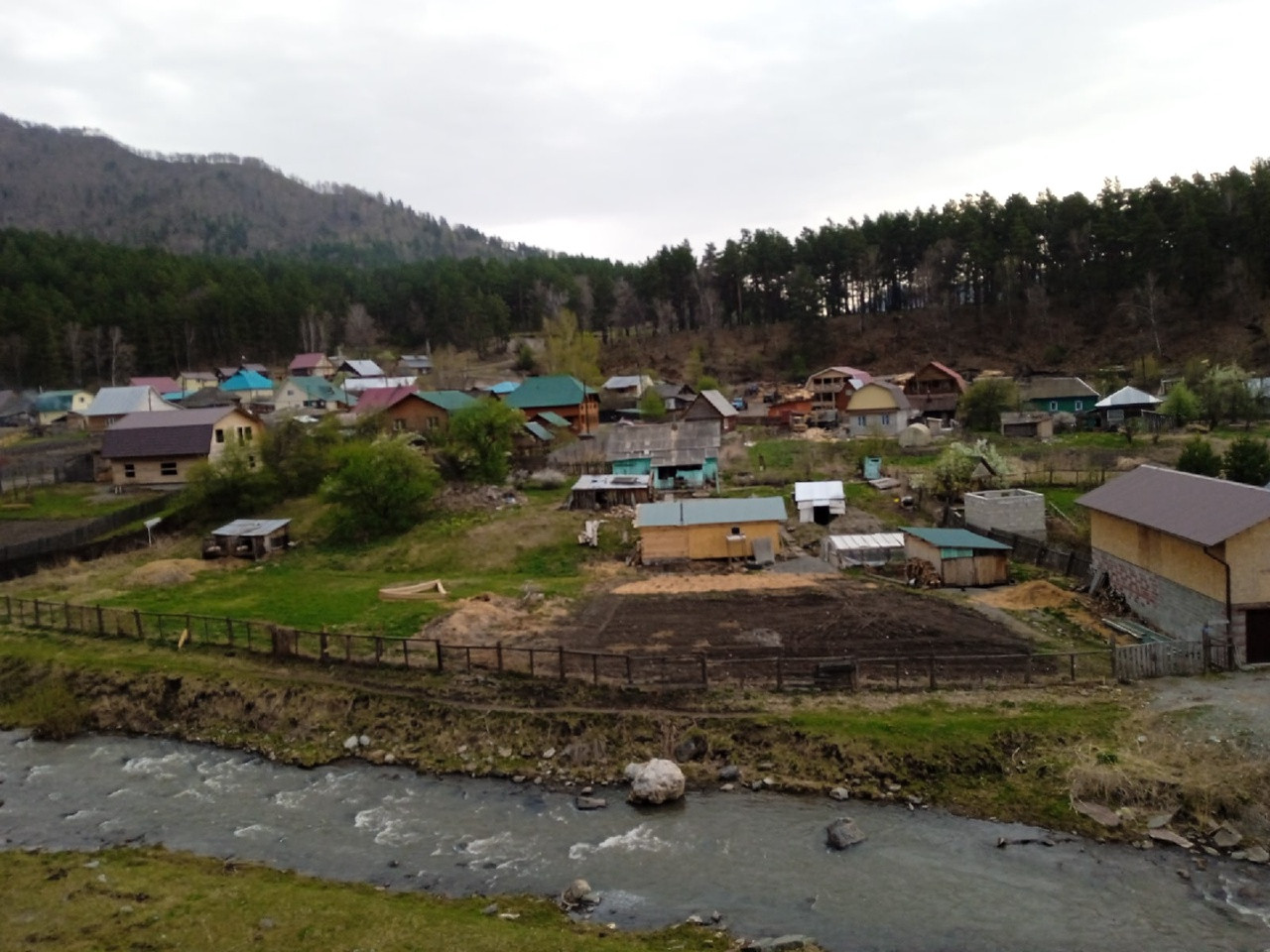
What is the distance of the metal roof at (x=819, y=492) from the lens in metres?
37.0

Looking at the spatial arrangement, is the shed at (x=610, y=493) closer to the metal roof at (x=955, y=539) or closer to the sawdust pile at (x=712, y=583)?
the sawdust pile at (x=712, y=583)

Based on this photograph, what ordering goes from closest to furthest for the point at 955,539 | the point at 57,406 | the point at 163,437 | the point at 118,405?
the point at 955,539 → the point at 163,437 → the point at 118,405 → the point at 57,406

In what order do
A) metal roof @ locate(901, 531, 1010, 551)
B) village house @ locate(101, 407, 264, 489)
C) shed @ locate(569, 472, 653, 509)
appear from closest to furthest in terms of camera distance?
1. metal roof @ locate(901, 531, 1010, 551)
2. shed @ locate(569, 472, 653, 509)
3. village house @ locate(101, 407, 264, 489)

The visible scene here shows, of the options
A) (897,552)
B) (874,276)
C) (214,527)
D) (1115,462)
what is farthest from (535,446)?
(874,276)

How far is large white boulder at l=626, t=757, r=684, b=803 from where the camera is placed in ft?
56.4

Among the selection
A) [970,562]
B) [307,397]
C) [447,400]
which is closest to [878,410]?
[447,400]

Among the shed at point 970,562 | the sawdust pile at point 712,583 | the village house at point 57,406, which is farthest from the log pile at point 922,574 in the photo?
the village house at point 57,406

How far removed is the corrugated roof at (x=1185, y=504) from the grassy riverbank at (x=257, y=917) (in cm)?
1588

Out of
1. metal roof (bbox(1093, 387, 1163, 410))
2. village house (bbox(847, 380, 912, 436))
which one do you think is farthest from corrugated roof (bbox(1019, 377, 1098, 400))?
village house (bbox(847, 380, 912, 436))

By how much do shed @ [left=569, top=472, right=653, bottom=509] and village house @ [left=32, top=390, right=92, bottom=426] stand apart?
181 feet

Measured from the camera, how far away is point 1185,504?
2286cm

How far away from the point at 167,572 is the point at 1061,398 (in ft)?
176

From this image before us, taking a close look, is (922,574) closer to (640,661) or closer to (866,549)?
(866,549)

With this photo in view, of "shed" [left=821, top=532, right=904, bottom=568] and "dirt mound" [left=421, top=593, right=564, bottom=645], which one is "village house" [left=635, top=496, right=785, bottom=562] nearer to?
"shed" [left=821, top=532, right=904, bottom=568]
